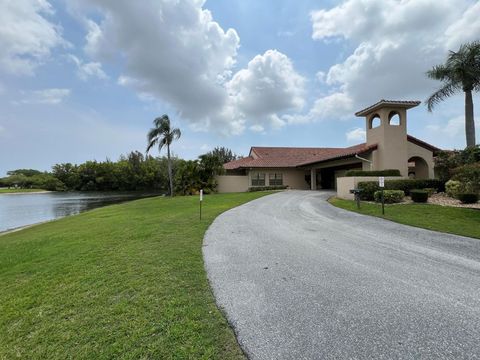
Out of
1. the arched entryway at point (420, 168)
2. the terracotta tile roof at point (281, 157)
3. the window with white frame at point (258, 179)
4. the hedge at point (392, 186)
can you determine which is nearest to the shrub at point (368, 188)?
the hedge at point (392, 186)

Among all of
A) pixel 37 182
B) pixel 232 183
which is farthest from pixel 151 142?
pixel 37 182

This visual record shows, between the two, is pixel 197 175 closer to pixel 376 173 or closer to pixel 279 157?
pixel 279 157

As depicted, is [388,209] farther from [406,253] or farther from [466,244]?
[406,253]

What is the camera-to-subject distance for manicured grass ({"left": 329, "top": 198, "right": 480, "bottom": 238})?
816cm

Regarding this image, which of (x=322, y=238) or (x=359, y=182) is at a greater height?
(x=359, y=182)

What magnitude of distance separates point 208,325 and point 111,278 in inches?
91.7

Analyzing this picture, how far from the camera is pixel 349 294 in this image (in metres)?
3.67

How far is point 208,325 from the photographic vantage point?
2.90 m

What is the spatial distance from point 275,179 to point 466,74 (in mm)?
17497

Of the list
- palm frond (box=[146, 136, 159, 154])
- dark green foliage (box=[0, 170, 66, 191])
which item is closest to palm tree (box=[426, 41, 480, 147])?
palm frond (box=[146, 136, 159, 154])

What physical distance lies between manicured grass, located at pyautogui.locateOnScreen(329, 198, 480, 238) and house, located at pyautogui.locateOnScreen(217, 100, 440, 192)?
21.4ft

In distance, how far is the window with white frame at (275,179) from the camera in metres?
28.8

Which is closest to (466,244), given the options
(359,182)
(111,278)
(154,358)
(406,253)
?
(406,253)

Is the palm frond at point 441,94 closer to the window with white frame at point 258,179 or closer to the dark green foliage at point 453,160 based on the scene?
the dark green foliage at point 453,160
